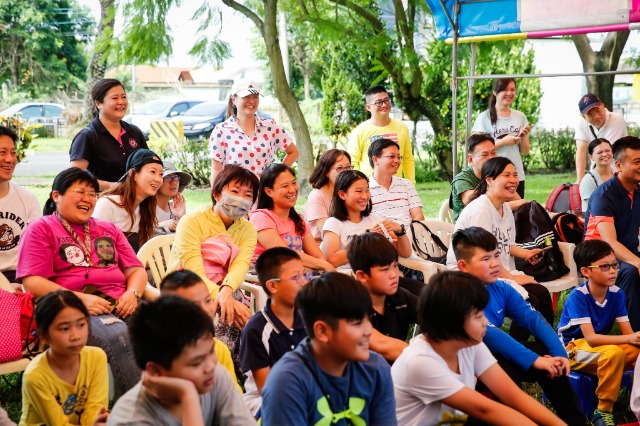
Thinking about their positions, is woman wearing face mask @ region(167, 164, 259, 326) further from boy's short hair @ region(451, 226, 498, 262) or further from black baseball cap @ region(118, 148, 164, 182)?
boy's short hair @ region(451, 226, 498, 262)

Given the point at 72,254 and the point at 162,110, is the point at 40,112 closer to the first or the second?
the point at 162,110

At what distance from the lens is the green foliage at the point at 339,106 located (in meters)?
14.8

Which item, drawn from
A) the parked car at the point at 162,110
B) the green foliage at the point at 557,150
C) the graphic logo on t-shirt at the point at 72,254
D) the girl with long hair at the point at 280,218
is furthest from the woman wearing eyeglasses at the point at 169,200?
the parked car at the point at 162,110

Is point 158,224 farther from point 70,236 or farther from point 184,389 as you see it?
point 184,389

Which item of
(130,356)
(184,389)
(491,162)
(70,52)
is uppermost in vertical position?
(70,52)

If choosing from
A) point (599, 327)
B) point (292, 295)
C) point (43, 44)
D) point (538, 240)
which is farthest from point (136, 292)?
point (43, 44)

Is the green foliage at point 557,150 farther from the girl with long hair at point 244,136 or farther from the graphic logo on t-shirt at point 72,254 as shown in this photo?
the graphic logo on t-shirt at point 72,254

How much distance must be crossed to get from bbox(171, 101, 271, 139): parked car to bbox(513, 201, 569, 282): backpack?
47.2 ft

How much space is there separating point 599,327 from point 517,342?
975mm

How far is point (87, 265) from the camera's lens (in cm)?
408

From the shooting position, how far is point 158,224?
5.38 m

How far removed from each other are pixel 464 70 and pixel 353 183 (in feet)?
31.3

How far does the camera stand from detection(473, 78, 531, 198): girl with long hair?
7.28m

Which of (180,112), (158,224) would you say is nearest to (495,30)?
(158,224)
